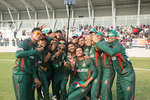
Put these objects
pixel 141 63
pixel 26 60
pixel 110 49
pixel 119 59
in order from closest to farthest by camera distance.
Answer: pixel 110 49, pixel 26 60, pixel 119 59, pixel 141 63

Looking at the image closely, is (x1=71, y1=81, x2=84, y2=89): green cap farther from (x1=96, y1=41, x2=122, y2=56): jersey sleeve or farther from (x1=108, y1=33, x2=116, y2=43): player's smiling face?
(x1=108, y1=33, x2=116, y2=43): player's smiling face

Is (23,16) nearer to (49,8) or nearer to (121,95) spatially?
(49,8)

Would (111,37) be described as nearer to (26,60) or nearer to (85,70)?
(85,70)

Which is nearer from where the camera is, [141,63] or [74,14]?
[141,63]

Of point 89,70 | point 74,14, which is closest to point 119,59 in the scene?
point 89,70

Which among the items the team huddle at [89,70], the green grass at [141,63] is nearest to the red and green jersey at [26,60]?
the team huddle at [89,70]

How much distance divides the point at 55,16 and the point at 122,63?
41.1 meters

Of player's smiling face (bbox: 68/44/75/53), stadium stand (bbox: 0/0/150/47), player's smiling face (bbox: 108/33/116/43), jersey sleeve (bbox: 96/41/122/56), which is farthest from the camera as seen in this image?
stadium stand (bbox: 0/0/150/47)

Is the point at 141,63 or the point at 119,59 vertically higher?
the point at 119,59

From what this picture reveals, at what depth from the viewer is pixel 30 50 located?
402 centimetres

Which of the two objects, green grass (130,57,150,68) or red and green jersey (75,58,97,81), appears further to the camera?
green grass (130,57,150,68)

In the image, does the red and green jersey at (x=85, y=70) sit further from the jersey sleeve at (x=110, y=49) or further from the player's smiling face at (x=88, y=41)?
the player's smiling face at (x=88, y=41)

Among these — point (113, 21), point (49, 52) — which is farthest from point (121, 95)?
point (113, 21)

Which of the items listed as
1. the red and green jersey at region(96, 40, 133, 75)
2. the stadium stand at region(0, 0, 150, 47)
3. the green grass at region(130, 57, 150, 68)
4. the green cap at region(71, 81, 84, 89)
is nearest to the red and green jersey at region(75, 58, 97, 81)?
the green cap at region(71, 81, 84, 89)
